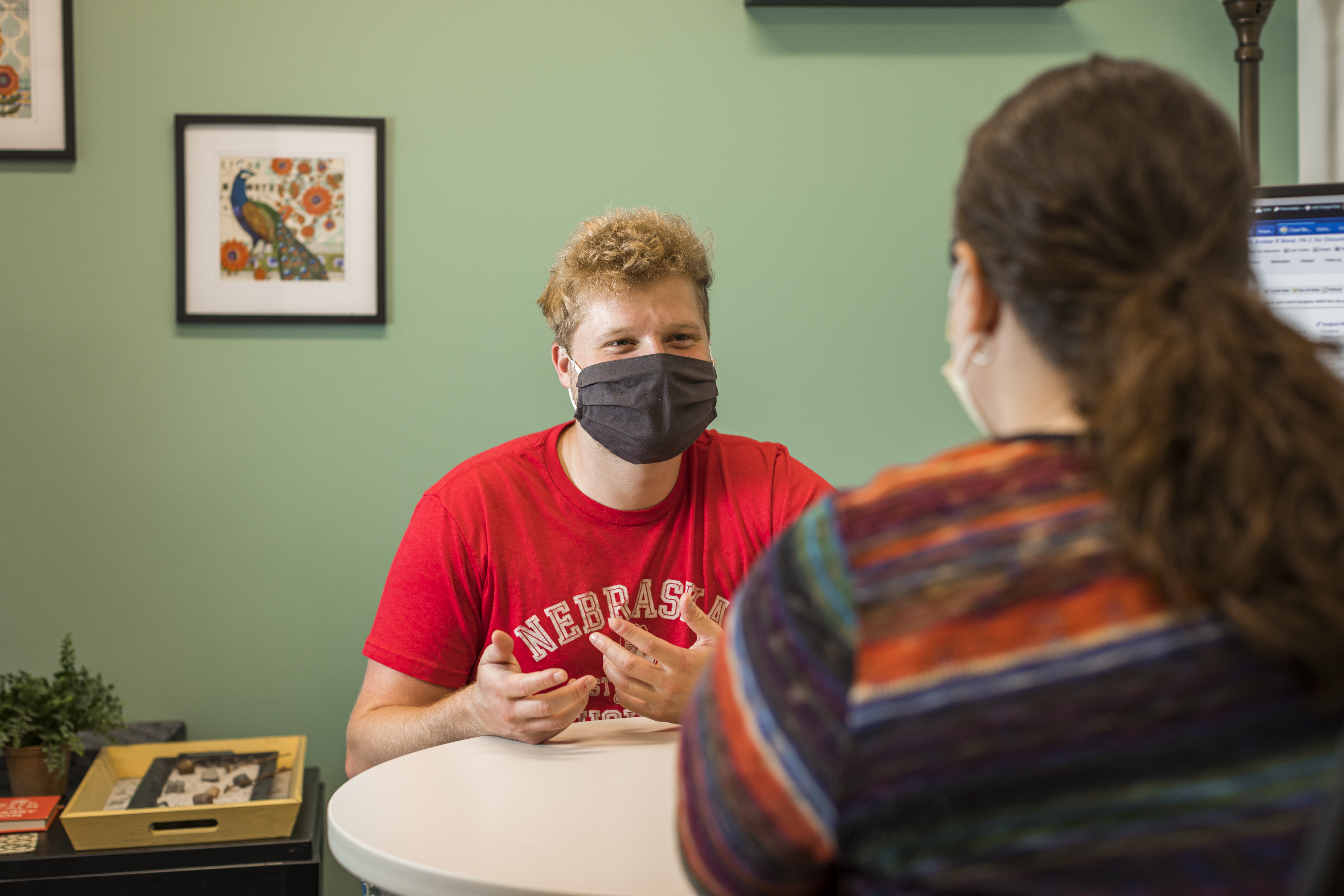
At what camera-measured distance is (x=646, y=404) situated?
1.54 m

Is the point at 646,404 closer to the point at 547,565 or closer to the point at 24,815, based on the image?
the point at 547,565

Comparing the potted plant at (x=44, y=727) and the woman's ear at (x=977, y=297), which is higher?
the woman's ear at (x=977, y=297)

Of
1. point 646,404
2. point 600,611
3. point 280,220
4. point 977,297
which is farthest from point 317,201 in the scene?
point 977,297

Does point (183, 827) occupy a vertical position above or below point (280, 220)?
below

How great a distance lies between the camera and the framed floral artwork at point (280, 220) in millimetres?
2131

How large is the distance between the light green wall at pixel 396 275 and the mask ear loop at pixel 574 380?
564mm

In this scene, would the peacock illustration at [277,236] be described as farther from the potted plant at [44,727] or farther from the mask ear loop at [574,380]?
the potted plant at [44,727]

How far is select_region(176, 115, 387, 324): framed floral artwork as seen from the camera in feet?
6.99

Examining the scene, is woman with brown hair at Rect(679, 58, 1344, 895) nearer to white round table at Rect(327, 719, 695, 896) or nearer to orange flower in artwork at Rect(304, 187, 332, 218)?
white round table at Rect(327, 719, 695, 896)

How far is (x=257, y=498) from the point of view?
7.13 ft

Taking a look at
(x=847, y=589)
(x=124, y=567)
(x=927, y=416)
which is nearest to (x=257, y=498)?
(x=124, y=567)

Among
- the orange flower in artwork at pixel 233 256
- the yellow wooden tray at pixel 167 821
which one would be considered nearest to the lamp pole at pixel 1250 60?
the orange flower in artwork at pixel 233 256

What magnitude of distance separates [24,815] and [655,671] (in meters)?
1.21

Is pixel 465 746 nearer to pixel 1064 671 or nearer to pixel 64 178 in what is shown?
pixel 1064 671
